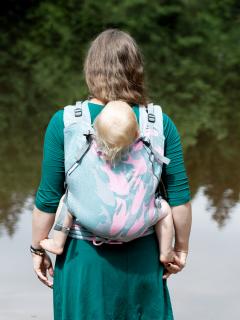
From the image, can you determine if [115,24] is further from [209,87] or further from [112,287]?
[112,287]

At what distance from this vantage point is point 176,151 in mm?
2572

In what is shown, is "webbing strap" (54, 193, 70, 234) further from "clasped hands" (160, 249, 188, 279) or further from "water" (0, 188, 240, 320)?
"water" (0, 188, 240, 320)

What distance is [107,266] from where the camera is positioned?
8.32ft

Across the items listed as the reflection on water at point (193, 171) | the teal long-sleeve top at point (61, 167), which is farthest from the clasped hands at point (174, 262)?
the reflection on water at point (193, 171)

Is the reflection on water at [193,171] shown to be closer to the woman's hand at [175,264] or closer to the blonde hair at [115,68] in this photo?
the woman's hand at [175,264]

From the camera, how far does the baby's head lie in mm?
2373

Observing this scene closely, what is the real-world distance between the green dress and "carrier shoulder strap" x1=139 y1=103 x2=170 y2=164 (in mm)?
26

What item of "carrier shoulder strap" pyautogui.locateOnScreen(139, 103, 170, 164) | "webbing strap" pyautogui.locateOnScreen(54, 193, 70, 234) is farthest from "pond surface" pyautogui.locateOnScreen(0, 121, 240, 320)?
"carrier shoulder strap" pyautogui.locateOnScreen(139, 103, 170, 164)

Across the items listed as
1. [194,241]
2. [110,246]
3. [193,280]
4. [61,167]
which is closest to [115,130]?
[61,167]

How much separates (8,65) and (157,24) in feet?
17.5

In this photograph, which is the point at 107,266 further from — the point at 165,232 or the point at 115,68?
the point at 115,68

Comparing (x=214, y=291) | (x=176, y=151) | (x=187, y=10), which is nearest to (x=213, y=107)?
(x=214, y=291)

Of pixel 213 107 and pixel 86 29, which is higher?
pixel 86 29

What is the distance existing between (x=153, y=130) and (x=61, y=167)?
311 mm
